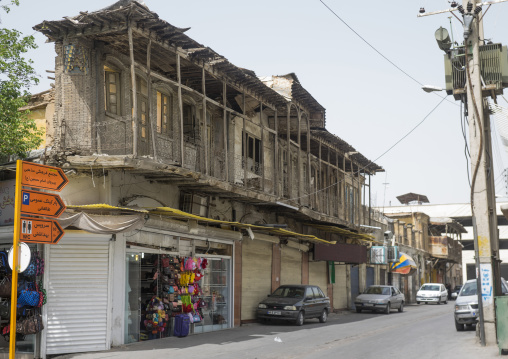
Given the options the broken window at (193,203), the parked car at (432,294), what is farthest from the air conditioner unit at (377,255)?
Answer: the broken window at (193,203)

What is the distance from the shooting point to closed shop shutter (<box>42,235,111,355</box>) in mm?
15320

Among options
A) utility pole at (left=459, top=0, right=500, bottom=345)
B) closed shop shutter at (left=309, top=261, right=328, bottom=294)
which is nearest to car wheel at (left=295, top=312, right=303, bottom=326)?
closed shop shutter at (left=309, top=261, right=328, bottom=294)

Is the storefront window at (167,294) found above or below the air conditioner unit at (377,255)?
below

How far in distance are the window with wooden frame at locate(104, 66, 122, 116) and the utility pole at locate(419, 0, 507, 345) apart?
29.1ft

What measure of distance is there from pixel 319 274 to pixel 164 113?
16506 millimetres

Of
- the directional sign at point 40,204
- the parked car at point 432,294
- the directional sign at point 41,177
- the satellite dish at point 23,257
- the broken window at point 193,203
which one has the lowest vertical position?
the parked car at point 432,294

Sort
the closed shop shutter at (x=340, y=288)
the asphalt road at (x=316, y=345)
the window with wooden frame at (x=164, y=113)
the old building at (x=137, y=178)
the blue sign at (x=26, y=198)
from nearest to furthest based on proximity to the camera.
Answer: the blue sign at (x=26, y=198) < the asphalt road at (x=316, y=345) < the old building at (x=137, y=178) < the window with wooden frame at (x=164, y=113) < the closed shop shutter at (x=340, y=288)

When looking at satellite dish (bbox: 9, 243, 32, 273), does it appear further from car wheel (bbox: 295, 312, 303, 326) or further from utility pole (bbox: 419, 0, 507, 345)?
car wheel (bbox: 295, 312, 303, 326)

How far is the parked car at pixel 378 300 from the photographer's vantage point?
33438 millimetres

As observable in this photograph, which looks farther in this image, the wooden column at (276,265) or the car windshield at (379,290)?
the car windshield at (379,290)

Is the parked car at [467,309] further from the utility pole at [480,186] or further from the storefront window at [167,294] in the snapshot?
the storefront window at [167,294]

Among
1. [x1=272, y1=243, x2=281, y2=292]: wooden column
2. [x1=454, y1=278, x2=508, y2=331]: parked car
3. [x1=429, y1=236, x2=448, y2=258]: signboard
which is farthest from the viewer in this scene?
[x1=429, y1=236, x2=448, y2=258]: signboard

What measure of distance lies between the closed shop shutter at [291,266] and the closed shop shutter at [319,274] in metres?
1.80

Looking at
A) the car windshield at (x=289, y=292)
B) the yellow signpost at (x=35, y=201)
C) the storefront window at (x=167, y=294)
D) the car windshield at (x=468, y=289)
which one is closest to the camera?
the yellow signpost at (x=35, y=201)
